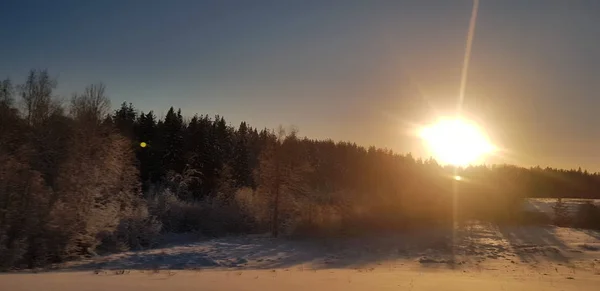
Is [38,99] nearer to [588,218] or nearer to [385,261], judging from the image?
[385,261]

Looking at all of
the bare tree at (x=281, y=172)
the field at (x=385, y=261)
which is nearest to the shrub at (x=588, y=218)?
the field at (x=385, y=261)

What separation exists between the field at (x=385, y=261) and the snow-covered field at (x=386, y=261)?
5 cm

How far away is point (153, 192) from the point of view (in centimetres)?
6300

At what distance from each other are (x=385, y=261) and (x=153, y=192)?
3130cm

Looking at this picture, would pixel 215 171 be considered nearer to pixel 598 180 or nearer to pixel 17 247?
pixel 17 247

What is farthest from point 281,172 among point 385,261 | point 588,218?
point 588,218

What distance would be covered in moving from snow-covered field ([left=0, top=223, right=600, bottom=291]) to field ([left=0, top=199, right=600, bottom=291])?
0.16 feet

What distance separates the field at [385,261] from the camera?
19.7 m

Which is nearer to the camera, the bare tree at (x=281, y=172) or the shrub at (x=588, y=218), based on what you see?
the bare tree at (x=281, y=172)

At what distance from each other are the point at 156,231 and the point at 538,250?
37374 mm

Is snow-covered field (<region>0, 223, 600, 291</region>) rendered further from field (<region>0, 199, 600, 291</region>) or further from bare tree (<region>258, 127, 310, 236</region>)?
bare tree (<region>258, 127, 310, 236</region>)

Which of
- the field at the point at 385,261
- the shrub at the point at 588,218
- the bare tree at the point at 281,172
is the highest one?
the bare tree at the point at 281,172

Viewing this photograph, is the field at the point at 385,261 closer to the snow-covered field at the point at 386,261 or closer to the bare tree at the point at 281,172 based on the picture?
the snow-covered field at the point at 386,261

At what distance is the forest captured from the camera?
1451 inches
